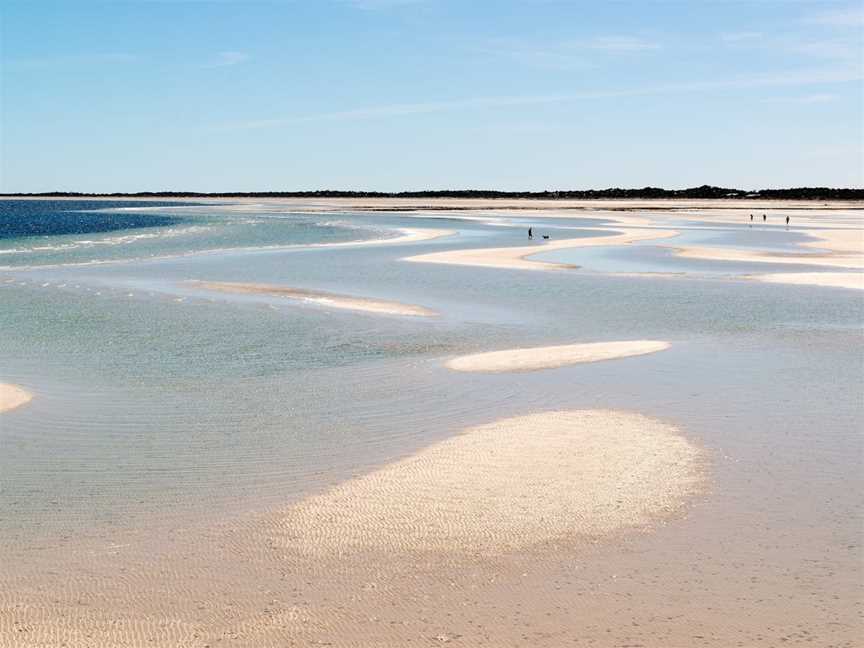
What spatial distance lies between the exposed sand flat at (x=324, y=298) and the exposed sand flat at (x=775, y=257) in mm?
18868

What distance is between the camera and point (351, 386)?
48.2ft

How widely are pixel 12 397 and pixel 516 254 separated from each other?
30988mm

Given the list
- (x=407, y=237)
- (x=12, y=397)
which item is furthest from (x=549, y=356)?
(x=407, y=237)

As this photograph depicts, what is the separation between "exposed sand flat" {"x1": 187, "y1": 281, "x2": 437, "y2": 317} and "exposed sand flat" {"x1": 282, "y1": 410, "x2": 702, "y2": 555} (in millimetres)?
12022

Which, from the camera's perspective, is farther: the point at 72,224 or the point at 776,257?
the point at 72,224

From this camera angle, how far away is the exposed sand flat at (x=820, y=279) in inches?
1136

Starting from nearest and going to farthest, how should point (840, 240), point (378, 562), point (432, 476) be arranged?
point (378, 562)
point (432, 476)
point (840, 240)

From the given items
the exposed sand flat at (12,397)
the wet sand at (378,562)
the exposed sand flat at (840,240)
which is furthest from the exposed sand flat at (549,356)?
the exposed sand flat at (840,240)

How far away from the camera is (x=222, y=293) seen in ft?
91.9

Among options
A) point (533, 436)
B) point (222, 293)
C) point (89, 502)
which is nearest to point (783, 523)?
point (533, 436)

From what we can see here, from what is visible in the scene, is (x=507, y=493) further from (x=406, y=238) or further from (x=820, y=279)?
(x=406, y=238)

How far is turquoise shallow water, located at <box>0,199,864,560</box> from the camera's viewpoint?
9773 mm

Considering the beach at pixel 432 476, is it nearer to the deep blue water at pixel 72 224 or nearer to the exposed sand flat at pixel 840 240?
the exposed sand flat at pixel 840 240

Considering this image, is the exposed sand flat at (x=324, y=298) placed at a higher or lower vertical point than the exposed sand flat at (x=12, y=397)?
higher
